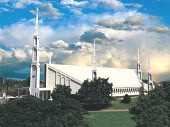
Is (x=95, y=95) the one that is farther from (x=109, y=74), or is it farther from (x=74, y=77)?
(x=109, y=74)

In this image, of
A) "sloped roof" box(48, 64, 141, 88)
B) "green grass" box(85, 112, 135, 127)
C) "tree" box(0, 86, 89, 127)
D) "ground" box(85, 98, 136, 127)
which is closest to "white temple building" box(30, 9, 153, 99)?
"sloped roof" box(48, 64, 141, 88)

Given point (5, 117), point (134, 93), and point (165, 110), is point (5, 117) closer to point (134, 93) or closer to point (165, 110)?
point (165, 110)

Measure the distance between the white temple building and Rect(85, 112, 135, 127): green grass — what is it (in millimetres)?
22106

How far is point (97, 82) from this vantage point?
87.5 metres

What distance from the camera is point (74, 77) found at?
99.2 m

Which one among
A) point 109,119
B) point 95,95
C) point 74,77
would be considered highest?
point 74,77

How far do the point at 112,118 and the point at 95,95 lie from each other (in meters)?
12.7

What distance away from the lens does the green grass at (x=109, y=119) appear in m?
65.3

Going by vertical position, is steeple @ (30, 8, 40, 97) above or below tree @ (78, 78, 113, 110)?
above

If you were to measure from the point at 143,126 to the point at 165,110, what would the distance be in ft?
18.7

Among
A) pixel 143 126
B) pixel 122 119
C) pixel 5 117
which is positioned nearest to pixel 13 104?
pixel 5 117

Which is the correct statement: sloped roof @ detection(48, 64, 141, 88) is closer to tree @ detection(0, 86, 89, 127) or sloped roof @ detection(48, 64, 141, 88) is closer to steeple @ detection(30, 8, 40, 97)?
steeple @ detection(30, 8, 40, 97)

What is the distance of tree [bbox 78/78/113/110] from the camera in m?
83.7

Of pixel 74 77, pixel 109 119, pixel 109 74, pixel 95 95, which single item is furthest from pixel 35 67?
pixel 109 74
